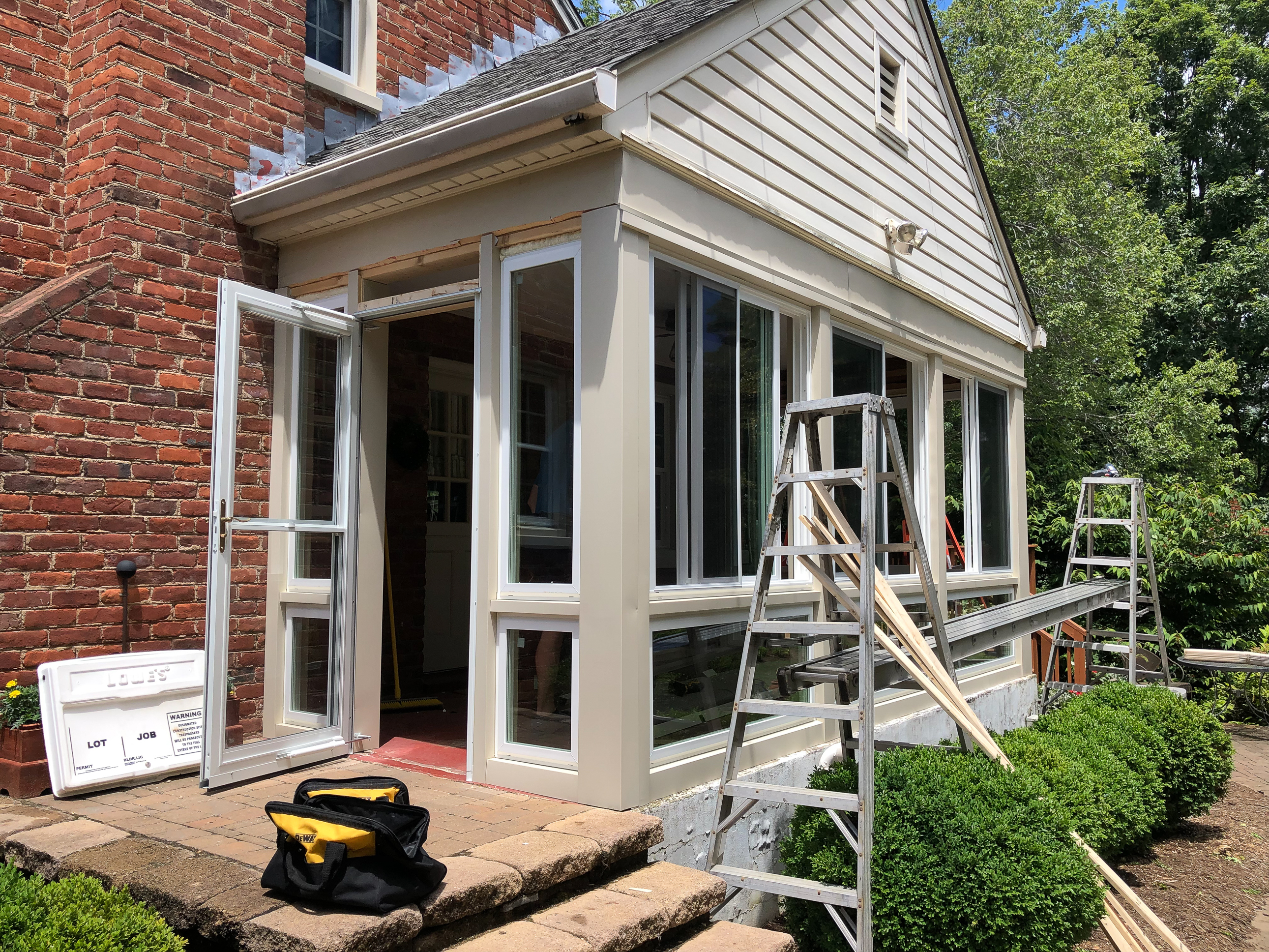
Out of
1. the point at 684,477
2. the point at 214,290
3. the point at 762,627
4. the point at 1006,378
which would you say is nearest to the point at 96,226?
the point at 214,290

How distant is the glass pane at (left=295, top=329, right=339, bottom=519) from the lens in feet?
16.9

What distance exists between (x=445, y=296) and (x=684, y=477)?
5.10 ft

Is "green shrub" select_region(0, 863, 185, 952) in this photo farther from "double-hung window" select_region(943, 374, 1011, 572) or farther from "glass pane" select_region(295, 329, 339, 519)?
"double-hung window" select_region(943, 374, 1011, 572)

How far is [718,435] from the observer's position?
511cm

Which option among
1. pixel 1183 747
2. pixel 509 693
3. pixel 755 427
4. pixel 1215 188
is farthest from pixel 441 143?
pixel 1215 188

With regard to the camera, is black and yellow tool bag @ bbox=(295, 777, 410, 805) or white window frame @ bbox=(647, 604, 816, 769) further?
white window frame @ bbox=(647, 604, 816, 769)

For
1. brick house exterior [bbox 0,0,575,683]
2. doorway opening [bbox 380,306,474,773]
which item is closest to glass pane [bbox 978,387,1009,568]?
doorway opening [bbox 380,306,474,773]

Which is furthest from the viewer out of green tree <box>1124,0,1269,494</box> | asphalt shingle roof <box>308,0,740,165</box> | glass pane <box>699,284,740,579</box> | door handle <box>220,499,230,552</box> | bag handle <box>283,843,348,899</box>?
green tree <box>1124,0,1269,494</box>

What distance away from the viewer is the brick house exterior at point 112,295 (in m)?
4.75

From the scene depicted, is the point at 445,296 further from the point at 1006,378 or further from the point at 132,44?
the point at 1006,378

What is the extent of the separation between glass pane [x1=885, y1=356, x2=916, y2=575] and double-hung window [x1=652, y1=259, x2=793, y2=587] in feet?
6.98

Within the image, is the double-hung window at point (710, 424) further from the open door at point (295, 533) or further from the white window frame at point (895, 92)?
the white window frame at point (895, 92)

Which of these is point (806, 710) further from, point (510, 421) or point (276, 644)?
point (276, 644)

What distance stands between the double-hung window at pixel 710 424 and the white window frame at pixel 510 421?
14.9 inches
